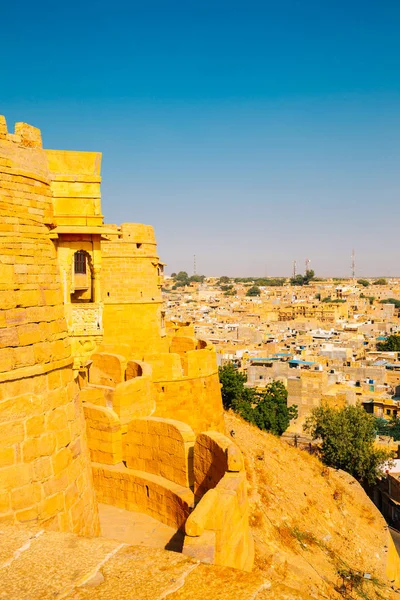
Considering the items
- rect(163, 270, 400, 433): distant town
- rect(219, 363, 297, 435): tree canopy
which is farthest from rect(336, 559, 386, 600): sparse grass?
rect(163, 270, 400, 433): distant town

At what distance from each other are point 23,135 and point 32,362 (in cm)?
254

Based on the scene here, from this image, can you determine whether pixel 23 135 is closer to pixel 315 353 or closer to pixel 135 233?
pixel 135 233

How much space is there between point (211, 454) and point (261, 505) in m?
6.45

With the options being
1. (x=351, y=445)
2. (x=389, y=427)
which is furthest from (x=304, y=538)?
(x=389, y=427)

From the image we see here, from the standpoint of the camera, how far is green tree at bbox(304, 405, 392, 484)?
26.1m

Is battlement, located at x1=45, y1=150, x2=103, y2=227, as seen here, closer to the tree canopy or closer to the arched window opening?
the arched window opening

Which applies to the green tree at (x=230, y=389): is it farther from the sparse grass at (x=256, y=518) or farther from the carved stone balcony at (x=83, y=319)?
the carved stone balcony at (x=83, y=319)

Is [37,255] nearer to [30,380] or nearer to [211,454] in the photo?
[30,380]

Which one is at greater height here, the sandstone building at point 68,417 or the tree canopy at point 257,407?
the sandstone building at point 68,417

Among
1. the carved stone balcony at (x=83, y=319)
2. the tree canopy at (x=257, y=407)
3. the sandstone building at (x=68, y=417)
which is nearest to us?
the sandstone building at (x=68, y=417)

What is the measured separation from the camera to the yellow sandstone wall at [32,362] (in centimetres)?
542

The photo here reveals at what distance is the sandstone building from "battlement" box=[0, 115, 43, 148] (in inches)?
0.6

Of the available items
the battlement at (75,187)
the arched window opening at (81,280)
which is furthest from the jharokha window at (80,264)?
the battlement at (75,187)

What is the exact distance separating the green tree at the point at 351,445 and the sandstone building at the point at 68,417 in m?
18.7
